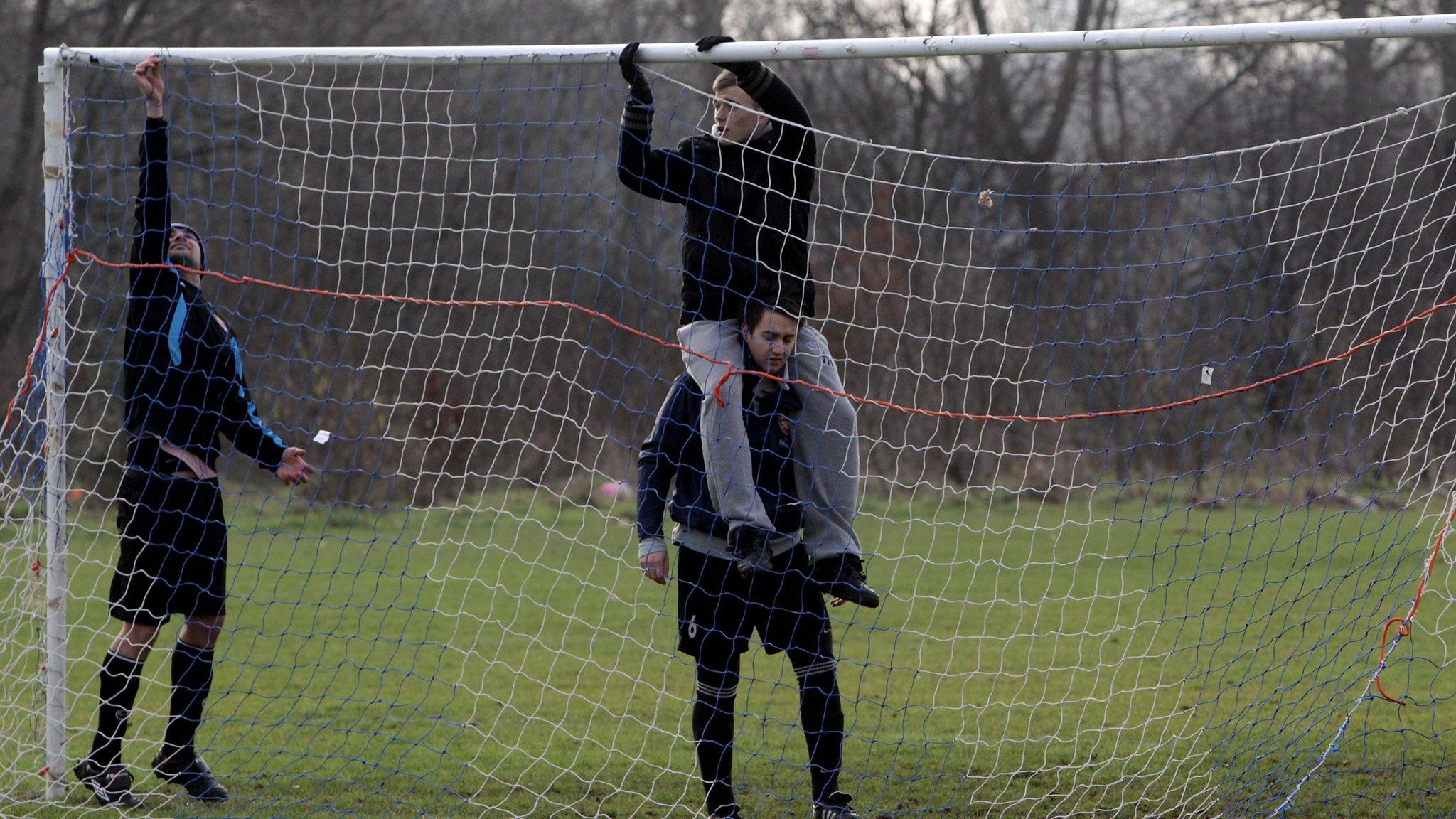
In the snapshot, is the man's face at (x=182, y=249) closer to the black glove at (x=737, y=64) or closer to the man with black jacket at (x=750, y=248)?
the man with black jacket at (x=750, y=248)

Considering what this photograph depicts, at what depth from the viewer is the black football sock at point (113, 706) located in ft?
13.4

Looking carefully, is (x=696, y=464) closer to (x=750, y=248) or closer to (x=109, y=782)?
(x=750, y=248)

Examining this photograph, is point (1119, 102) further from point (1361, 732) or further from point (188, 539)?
point (188, 539)

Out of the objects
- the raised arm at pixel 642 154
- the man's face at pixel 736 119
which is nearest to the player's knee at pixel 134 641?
the raised arm at pixel 642 154

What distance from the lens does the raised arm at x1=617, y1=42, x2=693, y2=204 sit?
13.2 feet

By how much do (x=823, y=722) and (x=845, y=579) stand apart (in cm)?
41

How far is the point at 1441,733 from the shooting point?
4.75 m

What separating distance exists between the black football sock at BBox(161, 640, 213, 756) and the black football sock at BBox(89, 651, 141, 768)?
120 millimetres

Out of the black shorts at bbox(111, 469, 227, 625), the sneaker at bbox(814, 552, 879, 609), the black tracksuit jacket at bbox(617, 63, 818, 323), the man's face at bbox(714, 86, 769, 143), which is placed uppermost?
the man's face at bbox(714, 86, 769, 143)

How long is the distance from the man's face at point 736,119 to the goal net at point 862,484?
190 millimetres

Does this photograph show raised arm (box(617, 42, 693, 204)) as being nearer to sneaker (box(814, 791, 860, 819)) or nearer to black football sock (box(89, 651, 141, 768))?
sneaker (box(814, 791, 860, 819))

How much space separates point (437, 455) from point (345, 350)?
1.35m

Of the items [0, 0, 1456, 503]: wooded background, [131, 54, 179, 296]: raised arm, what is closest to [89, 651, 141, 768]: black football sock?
[131, 54, 179, 296]: raised arm

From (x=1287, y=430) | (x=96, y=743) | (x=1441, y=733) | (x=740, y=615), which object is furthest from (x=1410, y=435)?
(x=96, y=743)
